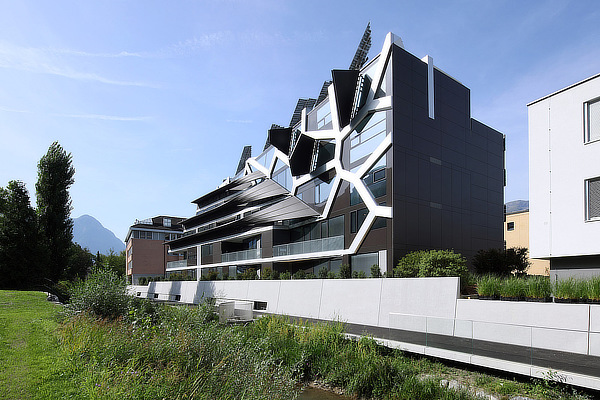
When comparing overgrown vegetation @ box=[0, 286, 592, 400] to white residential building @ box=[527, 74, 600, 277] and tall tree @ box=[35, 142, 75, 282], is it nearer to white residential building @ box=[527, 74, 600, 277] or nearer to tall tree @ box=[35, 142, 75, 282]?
white residential building @ box=[527, 74, 600, 277]

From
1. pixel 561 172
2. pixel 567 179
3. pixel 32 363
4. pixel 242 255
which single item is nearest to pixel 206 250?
pixel 242 255

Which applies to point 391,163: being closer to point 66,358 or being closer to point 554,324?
point 554,324

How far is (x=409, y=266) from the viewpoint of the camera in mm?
20328

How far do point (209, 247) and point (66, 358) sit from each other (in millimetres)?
41889

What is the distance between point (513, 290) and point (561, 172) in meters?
5.24

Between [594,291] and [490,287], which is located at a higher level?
[594,291]

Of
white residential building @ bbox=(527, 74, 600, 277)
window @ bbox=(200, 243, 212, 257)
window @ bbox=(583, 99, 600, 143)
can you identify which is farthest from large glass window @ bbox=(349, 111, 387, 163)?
window @ bbox=(200, 243, 212, 257)

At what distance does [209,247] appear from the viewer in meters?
49.6

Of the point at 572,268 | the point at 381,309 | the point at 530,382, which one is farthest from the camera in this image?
the point at 381,309

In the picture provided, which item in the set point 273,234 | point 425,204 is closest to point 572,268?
point 425,204

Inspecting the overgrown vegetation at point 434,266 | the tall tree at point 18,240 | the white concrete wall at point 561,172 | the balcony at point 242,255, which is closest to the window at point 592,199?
the white concrete wall at point 561,172

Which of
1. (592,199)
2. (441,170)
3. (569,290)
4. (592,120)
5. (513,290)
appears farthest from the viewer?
(441,170)

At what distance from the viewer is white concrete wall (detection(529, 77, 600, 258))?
46.4 ft

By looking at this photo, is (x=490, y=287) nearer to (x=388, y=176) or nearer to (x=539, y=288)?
(x=539, y=288)
